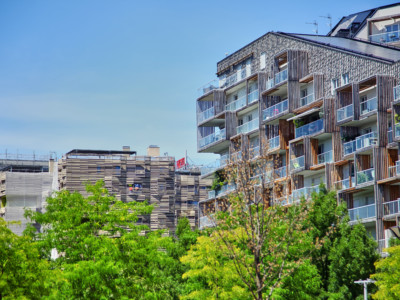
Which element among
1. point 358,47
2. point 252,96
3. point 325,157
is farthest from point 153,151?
point 325,157

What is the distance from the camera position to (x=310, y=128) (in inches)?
2773

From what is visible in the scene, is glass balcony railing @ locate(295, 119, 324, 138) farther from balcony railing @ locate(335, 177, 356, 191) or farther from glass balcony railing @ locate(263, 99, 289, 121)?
balcony railing @ locate(335, 177, 356, 191)

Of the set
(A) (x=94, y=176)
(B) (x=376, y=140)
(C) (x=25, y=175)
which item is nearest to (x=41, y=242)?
(B) (x=376, y=140)

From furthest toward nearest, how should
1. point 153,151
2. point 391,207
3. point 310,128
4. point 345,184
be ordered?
1. point 153,151
2. point 310,128
3. point 345,184
4. point 391,207

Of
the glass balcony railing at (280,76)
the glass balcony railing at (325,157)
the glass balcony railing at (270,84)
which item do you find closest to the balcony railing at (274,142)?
the glass balcony railing at (270,84)

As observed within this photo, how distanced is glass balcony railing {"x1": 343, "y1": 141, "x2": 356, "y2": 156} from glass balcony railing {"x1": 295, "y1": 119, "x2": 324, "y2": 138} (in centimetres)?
325

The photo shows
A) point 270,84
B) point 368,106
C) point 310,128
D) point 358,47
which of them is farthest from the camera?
point 270,84

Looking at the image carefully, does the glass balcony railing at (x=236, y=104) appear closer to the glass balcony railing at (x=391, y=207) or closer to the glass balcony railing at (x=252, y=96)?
the glass balcony railing at (x=252, y=96)

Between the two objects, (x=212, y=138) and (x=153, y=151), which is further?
(x=153, y=151)

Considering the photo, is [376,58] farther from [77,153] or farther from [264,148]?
[77,153]

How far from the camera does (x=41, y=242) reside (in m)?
47.5

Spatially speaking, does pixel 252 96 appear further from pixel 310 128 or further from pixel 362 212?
pixel 362 212

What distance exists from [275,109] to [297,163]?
20.9 feet

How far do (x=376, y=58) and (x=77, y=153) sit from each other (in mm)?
71690
